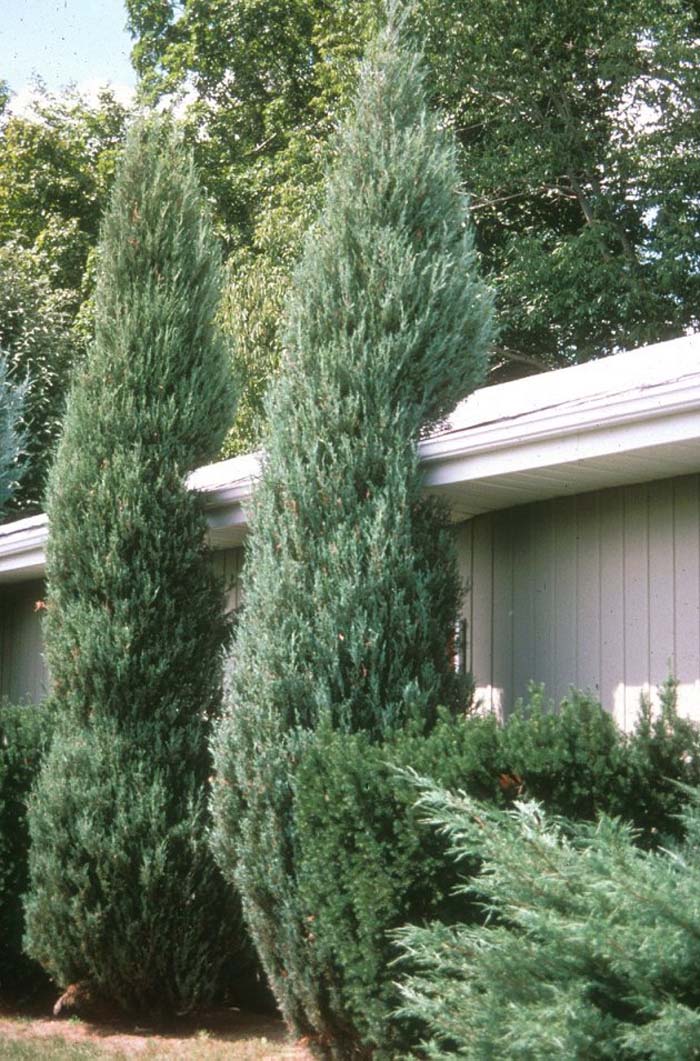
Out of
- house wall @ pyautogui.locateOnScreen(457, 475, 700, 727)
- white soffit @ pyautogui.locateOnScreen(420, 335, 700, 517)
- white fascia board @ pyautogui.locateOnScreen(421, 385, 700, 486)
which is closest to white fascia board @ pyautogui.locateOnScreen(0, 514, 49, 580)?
house wall @ pyautogui.locateOnScreen(457, 475, 700, 727)

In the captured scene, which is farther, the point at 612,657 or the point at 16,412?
the point at 16,412

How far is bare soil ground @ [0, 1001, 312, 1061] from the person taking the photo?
21.7ft

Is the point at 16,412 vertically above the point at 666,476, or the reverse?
the point at 16,412

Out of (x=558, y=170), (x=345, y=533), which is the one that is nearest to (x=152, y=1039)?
(x=345, y=533)

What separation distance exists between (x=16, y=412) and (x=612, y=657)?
9.65 m

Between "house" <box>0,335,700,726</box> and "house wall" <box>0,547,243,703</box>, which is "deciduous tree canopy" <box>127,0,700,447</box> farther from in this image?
"house" <box>0,335,700,726</box>

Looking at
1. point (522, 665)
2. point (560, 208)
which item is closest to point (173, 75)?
point (560, 208)

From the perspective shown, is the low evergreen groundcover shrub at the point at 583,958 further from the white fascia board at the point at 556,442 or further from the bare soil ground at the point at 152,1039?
the bare soil ground at the point at 152,1039

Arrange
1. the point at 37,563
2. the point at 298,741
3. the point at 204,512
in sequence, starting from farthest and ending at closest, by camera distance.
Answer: the point at 37,563 < the point at 204,512 < the point at 298,741

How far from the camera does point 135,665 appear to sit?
7.63m

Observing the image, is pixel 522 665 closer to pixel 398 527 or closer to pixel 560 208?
pixel 398 527

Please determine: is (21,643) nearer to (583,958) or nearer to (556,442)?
(556,442)

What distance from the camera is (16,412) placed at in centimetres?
1453

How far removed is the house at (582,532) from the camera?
596 cm
